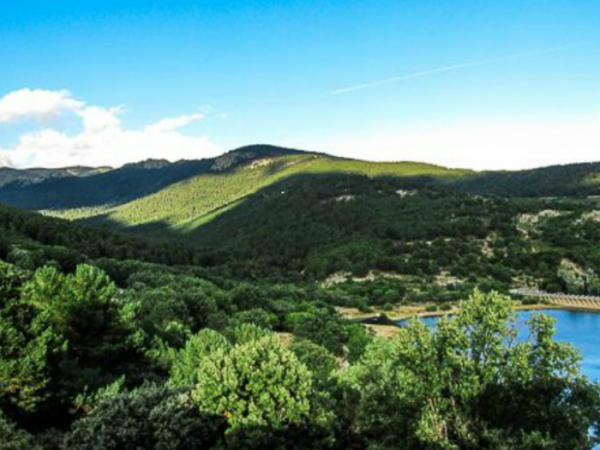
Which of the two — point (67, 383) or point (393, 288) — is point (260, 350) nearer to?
point (67, 383)

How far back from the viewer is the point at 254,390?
27641 millimetres

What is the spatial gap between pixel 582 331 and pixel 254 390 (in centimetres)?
9373

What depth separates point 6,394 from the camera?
29422 millimetres

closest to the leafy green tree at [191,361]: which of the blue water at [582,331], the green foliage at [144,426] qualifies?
the green foliage at [144,426]

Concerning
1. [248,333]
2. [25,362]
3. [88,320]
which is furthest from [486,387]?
[248,333]

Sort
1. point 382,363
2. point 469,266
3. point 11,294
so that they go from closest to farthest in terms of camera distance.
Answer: point 382,363 < point 11,294 < point 469,266

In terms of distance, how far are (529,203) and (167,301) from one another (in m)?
157

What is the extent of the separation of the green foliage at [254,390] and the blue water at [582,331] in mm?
57515

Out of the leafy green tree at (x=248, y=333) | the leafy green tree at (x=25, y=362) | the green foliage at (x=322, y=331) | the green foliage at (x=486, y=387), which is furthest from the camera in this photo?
the green foliage at (x=322, y=331)

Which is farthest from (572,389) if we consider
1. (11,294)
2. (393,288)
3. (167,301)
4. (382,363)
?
(393,288)

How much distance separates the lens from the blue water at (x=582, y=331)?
81.8 metres

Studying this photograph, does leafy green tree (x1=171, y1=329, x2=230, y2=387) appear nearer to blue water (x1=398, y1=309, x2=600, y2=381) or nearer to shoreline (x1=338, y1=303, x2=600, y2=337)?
blue water (x1=398, y1=309, x2=600, y2=381)

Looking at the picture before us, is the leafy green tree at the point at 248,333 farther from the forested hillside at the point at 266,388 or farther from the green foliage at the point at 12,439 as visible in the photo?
the green foliage at the point at 12,439

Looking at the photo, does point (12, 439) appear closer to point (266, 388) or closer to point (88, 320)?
point (266, 388)
